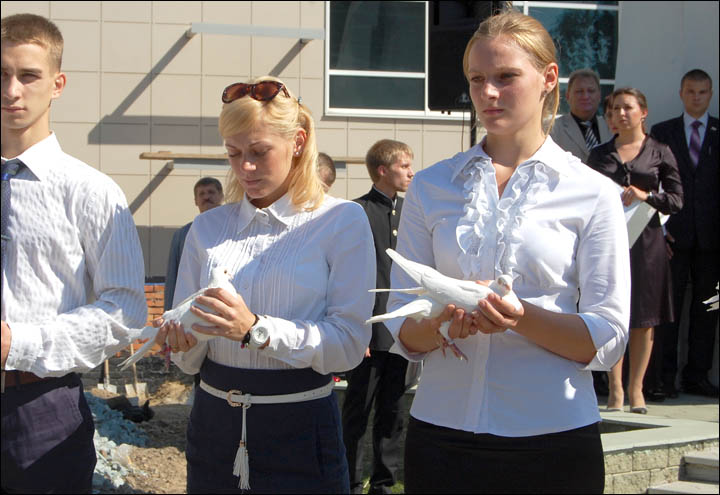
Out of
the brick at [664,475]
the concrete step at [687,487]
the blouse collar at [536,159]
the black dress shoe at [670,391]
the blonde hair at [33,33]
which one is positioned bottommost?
the concrete step at [687,487]

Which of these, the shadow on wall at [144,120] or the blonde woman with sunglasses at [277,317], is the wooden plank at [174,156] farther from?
the blonde woman with sunglasses at [277,317]

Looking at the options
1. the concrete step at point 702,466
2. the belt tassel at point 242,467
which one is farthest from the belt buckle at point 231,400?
the concrete step at point 702,466

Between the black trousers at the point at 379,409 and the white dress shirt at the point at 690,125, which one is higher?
the white dress shirt at the point at 690,125

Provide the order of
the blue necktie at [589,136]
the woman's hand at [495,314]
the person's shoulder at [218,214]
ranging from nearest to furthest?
the woman's hand at [495,314]
the person's shoulder at [218,214]
the blue necktie at [589,136]

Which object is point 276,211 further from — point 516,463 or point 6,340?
point 516,463

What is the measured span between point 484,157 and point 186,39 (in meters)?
9.89

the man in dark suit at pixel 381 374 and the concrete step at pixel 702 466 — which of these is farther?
the man in dark suit at pixel 381 374

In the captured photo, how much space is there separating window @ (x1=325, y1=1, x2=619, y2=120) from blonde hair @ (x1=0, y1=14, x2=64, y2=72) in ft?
31.5

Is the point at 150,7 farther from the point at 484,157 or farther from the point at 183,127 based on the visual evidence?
the point at 484,157

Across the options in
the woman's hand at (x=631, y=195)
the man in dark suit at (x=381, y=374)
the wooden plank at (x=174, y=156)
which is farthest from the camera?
the wooden plank at (x=174, y=156)

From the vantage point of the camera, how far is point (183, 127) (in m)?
11.8

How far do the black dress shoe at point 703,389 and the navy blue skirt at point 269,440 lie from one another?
579 cm

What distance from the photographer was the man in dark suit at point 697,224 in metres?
7.71

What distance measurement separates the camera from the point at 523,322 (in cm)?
223
